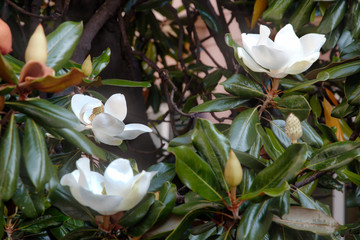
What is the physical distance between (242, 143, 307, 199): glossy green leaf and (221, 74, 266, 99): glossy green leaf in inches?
10.3

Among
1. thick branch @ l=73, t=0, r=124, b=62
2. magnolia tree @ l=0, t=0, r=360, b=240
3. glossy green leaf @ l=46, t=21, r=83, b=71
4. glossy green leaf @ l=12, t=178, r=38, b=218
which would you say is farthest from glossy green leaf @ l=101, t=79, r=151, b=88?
thick branch @ l=73, t=0, r=124, b=62

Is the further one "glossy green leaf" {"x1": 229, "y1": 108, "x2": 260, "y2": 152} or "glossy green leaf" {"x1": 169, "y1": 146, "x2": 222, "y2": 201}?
"glossy green leaf" {"x1": 229, "y1": 108, "x2": 260, "y2": 152}

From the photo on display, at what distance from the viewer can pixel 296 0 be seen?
128cm

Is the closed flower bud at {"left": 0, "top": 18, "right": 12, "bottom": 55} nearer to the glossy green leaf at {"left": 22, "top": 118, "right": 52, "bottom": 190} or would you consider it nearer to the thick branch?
the glossy green leaf at {"left": 22, "top": 118, "right": 52, "bottom": 190}

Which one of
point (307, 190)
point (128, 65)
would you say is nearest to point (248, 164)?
point (307, 190)

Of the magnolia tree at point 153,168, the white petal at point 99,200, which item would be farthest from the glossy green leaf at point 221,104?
the white petal at point 99,200

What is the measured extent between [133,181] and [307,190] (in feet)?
2.33

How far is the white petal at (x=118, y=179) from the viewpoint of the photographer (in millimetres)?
567

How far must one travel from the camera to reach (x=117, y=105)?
0.76 metres

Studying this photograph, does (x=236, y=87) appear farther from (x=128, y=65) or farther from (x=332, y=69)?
(x=128, y=65)

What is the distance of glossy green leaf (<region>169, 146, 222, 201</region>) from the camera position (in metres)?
0.61

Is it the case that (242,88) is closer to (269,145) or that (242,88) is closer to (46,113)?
(269,145)

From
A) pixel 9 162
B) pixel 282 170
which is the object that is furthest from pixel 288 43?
pixel 9 162

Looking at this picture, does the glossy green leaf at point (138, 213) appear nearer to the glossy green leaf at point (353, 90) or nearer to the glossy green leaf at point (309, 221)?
the glossy green leaf at point (309, 221)
